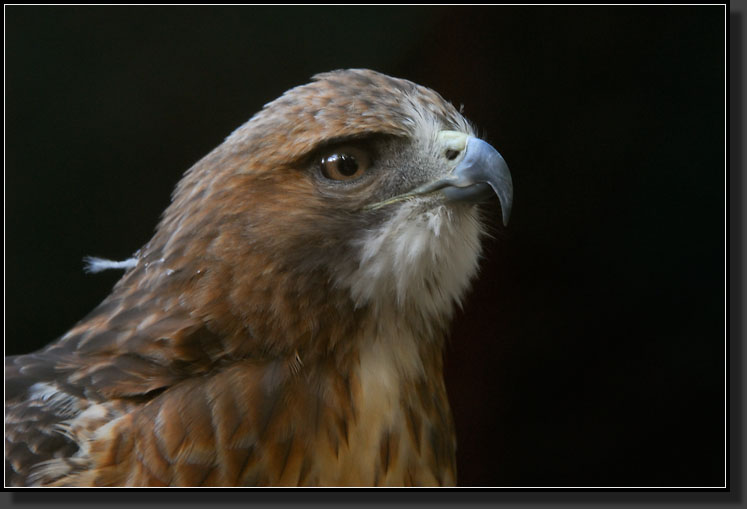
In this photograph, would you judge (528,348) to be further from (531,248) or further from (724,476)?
(724,476)

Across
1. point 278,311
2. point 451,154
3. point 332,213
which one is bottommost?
point 278,311

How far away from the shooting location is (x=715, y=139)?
6.00 ft

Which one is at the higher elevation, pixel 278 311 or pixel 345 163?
pixel 345 163

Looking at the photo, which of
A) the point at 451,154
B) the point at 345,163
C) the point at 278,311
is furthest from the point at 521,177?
the point at 278,311

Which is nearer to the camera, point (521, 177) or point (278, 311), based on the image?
point (278, 311)

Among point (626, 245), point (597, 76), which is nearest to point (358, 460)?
point (626, 245)

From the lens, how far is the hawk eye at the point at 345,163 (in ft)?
5.21

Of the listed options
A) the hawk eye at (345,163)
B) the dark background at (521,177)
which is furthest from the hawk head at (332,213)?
the dark background at (521,177)

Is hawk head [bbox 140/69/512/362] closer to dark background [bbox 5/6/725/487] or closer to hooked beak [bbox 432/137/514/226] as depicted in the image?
hooked beak [bbox 432/137/514/226]

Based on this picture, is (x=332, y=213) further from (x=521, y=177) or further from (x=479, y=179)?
(x=521, y=177)

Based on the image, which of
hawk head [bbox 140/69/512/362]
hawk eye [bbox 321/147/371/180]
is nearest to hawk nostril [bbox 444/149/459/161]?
hawk head [bbox 140/69/512/362]

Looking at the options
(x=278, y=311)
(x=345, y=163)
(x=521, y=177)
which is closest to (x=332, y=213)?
(x=345, y=163)

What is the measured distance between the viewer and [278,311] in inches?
61.6

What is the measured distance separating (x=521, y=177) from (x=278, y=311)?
2.17 feet
